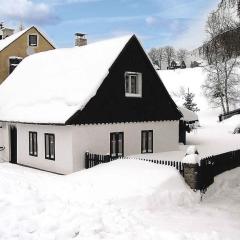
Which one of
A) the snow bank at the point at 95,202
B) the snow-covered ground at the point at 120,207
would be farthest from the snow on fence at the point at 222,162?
the snow bank at the point at 95,202

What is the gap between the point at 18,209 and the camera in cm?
1070

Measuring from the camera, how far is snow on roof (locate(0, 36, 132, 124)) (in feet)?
63.5

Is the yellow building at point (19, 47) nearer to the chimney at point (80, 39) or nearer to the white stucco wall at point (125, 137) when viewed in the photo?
the chimney at point (80, 39)

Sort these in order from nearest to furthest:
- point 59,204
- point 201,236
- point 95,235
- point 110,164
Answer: point 95,235
point 201,236
point 59,204
point 110,164

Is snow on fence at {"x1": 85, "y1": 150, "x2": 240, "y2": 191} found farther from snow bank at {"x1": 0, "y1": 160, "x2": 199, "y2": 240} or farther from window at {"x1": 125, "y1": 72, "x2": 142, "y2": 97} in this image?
window at {"x1": 125, "y1": 72, "x2": 142, "y2": 97}

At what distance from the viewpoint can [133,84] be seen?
21859 mm

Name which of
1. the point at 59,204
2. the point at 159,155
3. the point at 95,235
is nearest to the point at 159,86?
the point at 159,155

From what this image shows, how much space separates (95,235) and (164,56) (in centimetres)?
13988

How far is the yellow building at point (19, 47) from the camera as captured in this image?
33.7m

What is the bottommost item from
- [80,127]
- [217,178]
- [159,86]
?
[217,178]

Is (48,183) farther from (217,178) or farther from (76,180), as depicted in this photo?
(217,178)

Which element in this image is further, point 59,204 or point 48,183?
point 48,183

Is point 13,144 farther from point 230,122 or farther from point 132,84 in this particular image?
point 230,122

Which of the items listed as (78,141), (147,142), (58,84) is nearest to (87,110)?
(78,141)
